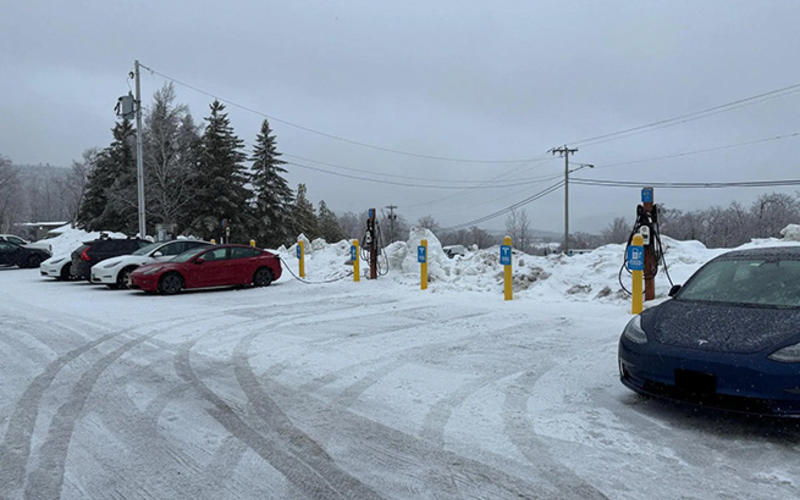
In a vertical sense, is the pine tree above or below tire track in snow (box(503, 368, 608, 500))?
above

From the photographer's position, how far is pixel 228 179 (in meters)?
45.8

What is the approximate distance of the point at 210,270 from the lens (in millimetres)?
15594

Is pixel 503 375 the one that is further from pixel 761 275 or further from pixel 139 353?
pixel 139 353

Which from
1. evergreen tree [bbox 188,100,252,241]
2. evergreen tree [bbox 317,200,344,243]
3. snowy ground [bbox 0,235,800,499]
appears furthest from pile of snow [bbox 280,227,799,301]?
evergreen tree [bbox 317,200,344,243]

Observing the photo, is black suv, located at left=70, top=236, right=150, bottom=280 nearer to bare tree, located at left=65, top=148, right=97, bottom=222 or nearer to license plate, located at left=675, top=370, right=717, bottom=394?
license plate, located at left=675, top=370, right=717, bottom=394

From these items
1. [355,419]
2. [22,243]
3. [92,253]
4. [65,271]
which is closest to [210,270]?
[92,253]

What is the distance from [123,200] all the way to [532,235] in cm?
7276

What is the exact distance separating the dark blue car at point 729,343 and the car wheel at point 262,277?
1319 centimetres

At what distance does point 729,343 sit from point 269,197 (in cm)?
4674

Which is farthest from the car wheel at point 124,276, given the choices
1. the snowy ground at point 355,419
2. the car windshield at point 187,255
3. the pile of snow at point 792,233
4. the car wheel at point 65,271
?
the pile of snow at point 792,233

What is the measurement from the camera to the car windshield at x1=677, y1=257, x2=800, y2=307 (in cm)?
500

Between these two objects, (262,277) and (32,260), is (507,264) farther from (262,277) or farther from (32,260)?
(32,260)

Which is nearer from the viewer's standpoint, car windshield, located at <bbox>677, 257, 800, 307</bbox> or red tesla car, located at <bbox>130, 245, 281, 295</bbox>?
car windshield, located at <bbox>677, 257, 800, 307</bbox>

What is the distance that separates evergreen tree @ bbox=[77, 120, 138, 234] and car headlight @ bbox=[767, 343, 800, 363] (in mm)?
44807
